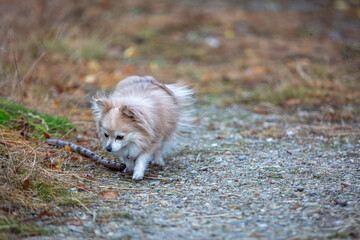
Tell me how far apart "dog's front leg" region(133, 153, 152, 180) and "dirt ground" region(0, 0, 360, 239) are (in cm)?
10

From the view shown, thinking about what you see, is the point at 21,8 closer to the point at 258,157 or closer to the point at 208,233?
the point at 258,157

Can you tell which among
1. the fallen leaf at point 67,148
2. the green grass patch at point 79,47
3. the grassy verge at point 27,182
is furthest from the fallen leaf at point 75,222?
the green grass patch at point 79,47

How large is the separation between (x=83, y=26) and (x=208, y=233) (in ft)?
27.2

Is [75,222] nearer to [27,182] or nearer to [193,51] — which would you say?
[27,182]

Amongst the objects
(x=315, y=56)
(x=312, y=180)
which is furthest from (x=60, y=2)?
(x=312, y=180)

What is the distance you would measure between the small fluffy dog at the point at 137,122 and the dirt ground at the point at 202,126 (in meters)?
0.26

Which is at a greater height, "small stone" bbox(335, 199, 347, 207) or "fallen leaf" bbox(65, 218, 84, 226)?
"fallen leaf" bbox(65, 218, 84, 226)

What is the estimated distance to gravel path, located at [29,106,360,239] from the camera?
2964 millimetres

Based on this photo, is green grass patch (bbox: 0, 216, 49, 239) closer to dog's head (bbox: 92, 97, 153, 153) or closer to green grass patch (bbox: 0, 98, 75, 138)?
dog's head (bbox: 92, 97, 153, 153)

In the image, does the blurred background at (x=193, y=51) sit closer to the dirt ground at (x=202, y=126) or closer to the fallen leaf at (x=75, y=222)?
the dirt ground at (x=202, y=126)

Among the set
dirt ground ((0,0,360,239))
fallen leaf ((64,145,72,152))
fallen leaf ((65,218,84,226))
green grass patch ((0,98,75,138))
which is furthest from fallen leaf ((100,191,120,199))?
green grass patch ((0,98,75,138))

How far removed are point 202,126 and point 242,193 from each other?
2.69m

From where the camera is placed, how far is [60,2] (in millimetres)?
9203

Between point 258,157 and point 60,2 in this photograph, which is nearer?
point 258,157
